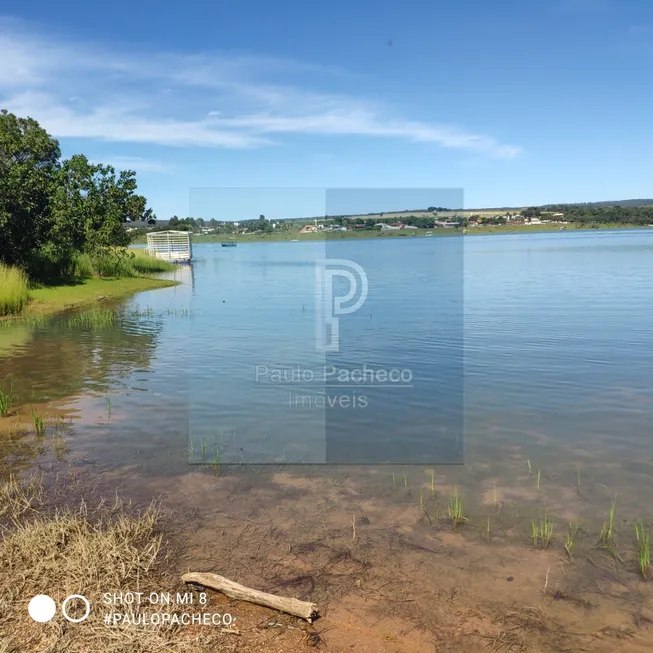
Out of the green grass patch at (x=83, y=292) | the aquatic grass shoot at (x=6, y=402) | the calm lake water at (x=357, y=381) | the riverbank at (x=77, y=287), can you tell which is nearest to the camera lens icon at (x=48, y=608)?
the calm lake water at (x=357, y=381)

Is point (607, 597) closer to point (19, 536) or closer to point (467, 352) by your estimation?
point (19, 536)

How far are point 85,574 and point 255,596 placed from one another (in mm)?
1527

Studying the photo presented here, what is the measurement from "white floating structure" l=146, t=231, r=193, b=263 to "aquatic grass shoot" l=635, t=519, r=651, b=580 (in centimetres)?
5711

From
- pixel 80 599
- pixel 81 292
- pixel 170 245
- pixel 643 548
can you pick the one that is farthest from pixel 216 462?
pixel 170 245

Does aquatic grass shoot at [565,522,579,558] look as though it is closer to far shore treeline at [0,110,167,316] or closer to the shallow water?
the shallow water

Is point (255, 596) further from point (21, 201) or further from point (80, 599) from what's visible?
point (21, 201)

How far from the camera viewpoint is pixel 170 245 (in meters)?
61.5

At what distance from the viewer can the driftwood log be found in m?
5.07

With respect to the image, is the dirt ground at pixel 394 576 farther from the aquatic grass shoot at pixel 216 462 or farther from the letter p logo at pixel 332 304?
the letter p logo at pixel 332 304

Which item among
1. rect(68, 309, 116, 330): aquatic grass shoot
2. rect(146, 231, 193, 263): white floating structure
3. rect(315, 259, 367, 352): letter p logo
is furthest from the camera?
rect(146, 231, 193, 263): white floating structure

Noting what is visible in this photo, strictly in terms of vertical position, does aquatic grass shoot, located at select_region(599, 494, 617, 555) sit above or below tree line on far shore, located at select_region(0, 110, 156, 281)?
below

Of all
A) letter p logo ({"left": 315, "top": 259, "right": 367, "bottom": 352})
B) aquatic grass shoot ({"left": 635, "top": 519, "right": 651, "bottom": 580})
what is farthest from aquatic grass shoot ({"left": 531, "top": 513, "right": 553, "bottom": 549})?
letter p logo ({"left": 315, "top": 259, "right": 367, "bottom": 352})

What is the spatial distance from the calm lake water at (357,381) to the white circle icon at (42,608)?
4.04m

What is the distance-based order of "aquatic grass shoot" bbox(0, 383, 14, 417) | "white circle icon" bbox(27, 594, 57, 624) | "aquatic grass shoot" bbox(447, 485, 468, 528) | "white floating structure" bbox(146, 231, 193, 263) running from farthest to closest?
"white floating structure" bbox(146, 231, 193, 263) < "aquatic grass shoot" bbox(0, 383, 14, 417) < "aquatic grass shoot" bbox(447, 485, 468, 528) < "white circle icon" bbox(27, 594, 57, 624)
